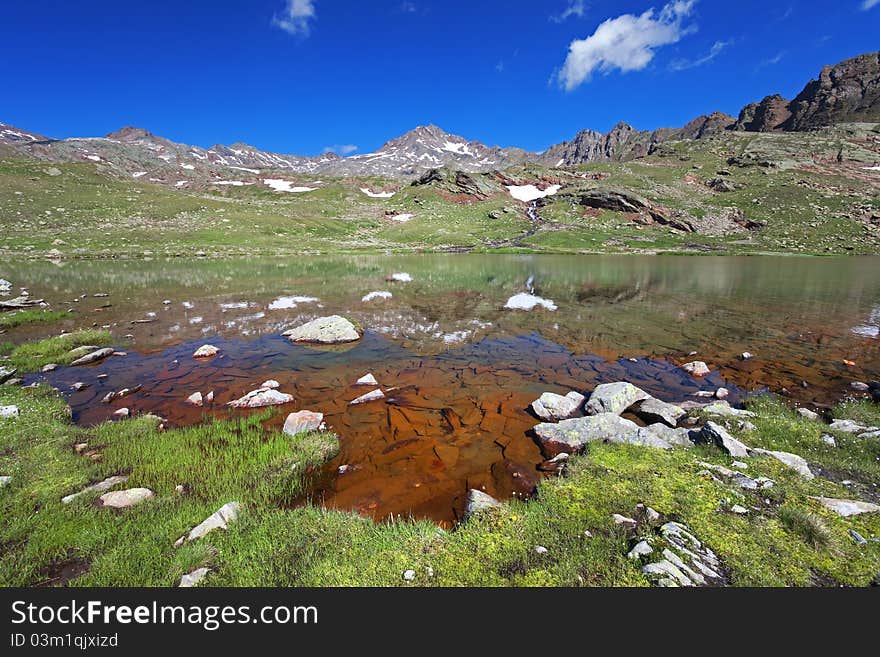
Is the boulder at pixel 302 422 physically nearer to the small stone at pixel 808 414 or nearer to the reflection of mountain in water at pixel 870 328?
the small stone at pixel 808 414

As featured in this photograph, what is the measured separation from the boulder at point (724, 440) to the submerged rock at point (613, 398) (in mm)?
2302

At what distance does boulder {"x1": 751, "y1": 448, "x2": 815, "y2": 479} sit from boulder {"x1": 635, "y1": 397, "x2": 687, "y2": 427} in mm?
2165

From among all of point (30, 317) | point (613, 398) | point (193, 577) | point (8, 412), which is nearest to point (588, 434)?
point (613, 398)

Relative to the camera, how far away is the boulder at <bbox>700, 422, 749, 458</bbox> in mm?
7828

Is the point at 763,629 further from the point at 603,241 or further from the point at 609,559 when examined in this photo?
the point at 603,241

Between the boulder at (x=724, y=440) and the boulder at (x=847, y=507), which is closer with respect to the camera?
the boulder at (x=847, y=507)

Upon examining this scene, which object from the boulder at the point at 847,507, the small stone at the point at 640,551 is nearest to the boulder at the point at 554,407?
the boulder at the point at 847,507

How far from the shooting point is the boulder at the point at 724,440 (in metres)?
7.83

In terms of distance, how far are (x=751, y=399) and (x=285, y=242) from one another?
319 ft

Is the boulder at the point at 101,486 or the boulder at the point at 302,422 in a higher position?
the boulder at the point at 101,486

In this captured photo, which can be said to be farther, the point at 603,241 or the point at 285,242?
the point at 603,241

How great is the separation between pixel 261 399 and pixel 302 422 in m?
2.57

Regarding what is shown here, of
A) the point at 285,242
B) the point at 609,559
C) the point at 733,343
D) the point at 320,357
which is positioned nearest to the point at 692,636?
the point at 609,559

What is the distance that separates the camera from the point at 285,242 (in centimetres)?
9212
